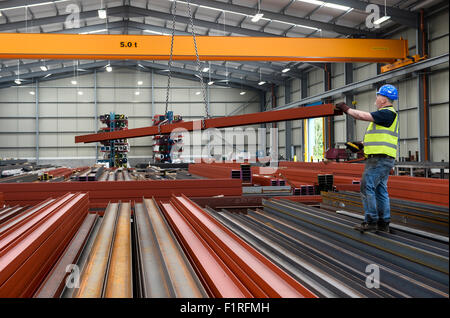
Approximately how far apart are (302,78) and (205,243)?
62.5 ft

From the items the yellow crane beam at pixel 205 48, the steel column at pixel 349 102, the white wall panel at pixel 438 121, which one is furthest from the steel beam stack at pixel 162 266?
the steel column at pixel 349 102

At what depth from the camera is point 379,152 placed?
97.9 inches

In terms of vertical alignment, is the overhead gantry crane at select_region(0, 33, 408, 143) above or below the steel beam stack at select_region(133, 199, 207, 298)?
above

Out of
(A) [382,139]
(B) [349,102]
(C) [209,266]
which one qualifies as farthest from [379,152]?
(B) [349,102]

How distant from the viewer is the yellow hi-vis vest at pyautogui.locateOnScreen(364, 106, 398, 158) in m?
2.43

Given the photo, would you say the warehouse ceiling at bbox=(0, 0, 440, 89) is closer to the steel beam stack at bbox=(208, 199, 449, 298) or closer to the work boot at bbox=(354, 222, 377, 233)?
the steel beam stack at bbox=(208, 199, 449, 298)

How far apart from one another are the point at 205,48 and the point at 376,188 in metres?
8.82

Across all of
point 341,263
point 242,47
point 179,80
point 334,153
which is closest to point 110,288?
point 341,263

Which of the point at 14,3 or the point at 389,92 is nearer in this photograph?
the point at 389,92

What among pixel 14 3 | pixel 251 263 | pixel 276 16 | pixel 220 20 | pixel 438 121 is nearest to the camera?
pixel 251 263

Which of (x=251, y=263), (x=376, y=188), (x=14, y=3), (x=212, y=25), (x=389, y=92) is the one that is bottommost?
(x=251, y=263)

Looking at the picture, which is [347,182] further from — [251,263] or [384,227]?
[251,263]

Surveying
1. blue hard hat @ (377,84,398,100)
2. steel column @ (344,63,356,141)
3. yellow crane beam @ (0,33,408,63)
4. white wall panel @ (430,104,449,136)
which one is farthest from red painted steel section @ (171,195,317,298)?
steel column @ (344,63,356,141)

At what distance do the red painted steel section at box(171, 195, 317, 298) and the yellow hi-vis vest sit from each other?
1.09 metres
